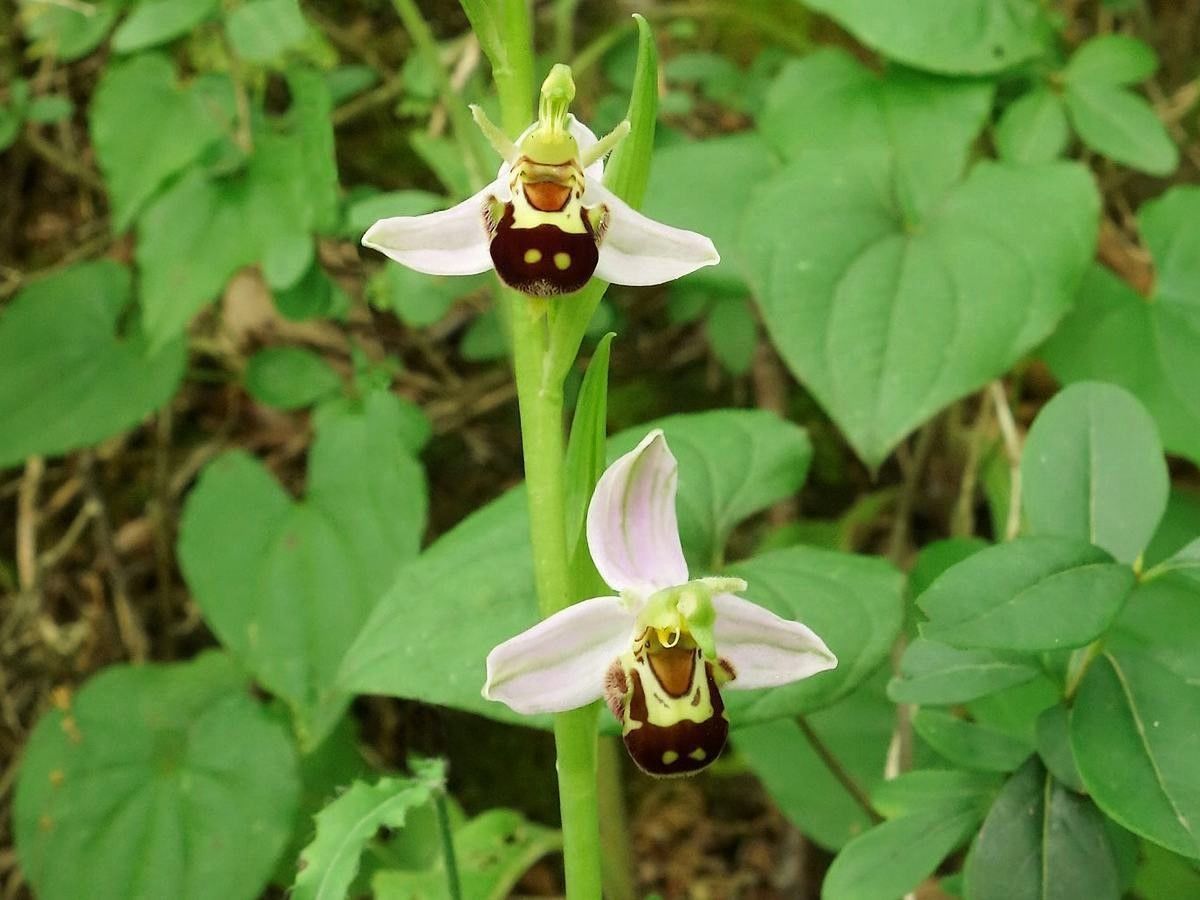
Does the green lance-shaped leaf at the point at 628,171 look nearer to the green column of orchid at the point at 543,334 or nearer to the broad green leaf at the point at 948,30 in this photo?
the green column of orchid at the point at 543,334

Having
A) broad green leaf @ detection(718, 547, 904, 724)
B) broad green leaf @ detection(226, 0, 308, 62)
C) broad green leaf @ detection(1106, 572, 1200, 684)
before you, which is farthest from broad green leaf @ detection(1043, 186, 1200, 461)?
broad green leaf @ detection(226, 0, 308, 62)

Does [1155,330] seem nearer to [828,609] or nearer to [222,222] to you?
[828,609]

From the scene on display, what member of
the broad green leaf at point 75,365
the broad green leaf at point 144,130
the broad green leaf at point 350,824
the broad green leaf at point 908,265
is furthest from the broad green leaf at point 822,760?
the broad green leaf at point 144,130

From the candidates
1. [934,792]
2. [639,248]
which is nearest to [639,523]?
[639,248]

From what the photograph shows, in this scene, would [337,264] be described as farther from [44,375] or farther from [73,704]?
[73,704]

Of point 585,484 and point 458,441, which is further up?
point 585,484

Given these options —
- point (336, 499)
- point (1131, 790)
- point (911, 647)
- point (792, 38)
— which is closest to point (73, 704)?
point (336, 499)
